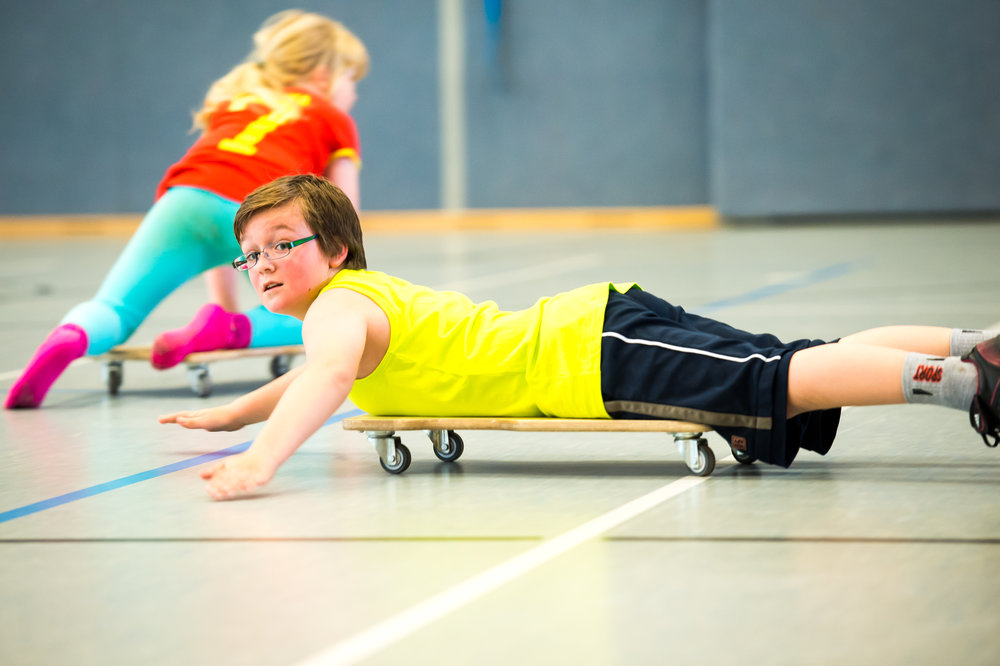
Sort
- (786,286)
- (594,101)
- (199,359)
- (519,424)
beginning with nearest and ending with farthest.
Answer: (519,424)
(199,359)
(786,286)
(594,101)

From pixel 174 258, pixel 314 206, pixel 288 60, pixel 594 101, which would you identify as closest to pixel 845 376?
pixel 314 206

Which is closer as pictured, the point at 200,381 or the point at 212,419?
the point at 212,419

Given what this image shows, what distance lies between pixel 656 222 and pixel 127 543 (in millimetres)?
10967

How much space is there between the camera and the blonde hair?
13.7 ft

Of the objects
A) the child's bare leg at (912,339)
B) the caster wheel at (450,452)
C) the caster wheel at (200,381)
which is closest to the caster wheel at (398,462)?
the caster wheel at (450,452)

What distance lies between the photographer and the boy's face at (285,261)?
98.2 inches

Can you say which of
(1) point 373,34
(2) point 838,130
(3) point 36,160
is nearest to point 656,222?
(2) point 838,130

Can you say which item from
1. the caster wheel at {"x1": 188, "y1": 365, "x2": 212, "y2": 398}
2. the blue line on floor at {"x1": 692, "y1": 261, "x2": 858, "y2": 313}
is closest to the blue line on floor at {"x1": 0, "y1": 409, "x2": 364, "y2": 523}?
the caster wheel at {"x1": 188, "y1": 365, "x2": 212, "y2": 398}

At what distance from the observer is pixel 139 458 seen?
2762 millimetres

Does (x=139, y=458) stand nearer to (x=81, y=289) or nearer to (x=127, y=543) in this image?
(x=127, y=543)

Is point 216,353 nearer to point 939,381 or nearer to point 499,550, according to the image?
point 499,550

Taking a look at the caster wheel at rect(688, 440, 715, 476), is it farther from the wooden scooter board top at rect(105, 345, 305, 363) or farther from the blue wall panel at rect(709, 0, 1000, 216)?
the blue wall panel at rect(709, 0, 1000, 216)

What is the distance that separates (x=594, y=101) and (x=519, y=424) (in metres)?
10.7

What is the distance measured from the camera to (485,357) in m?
2.47
